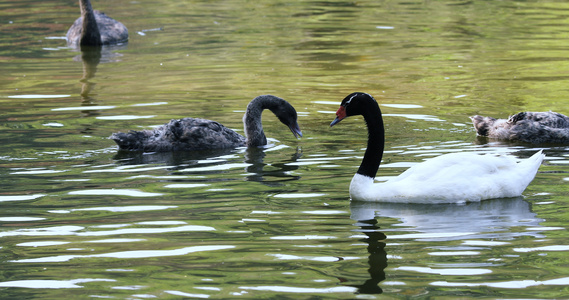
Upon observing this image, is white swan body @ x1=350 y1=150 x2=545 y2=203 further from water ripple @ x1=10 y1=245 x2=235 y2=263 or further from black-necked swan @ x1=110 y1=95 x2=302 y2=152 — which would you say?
black-necked swan @ x1=110 y1=95 x2=302 y2=152

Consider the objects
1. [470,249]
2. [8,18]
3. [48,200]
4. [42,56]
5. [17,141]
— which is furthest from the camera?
[8,18]

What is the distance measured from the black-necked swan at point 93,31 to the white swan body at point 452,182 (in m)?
14.4

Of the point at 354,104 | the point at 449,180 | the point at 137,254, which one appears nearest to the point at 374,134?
the point at 354,104

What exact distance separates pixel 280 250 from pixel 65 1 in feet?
86.3

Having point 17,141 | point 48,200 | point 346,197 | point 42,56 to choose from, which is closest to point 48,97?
point 17,141

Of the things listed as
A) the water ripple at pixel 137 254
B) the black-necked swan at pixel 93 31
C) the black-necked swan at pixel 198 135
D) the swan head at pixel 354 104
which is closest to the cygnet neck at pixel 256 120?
the black-necked swan at pixel 198 135

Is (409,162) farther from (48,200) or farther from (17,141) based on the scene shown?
(17,141)

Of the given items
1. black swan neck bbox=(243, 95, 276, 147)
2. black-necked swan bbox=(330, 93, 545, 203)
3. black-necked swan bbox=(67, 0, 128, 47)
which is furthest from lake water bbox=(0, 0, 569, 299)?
black-necked swan bbox=(67, 0, 128, 47)

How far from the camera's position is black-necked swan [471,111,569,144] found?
1223 centimetres

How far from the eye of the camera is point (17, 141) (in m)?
12.3

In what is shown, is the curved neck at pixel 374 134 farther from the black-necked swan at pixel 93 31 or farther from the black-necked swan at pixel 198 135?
the black-necked swan at pixel 93 31

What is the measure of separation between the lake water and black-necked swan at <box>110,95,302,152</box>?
21cm

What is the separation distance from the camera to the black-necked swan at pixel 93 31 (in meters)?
22.1

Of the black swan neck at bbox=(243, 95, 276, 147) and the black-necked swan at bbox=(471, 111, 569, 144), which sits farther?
the black swan neck at bbox=(243, 95, 276, 147)
